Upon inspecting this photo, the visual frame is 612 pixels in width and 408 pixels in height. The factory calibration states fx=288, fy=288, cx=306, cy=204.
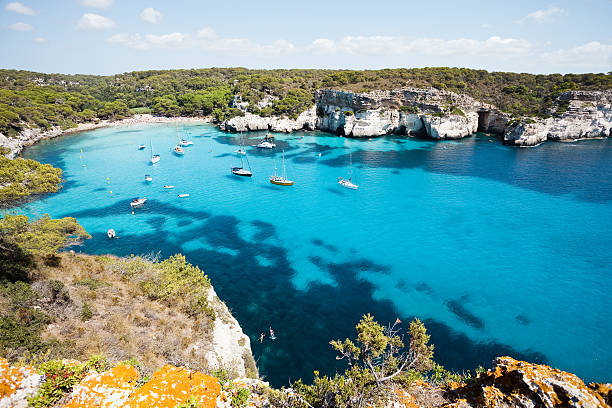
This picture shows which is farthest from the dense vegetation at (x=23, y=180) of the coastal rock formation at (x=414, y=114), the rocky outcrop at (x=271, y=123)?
the rocky outcrop at (x=271, y=123)

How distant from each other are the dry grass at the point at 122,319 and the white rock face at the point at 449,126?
82.0 m

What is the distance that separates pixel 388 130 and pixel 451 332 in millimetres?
79418

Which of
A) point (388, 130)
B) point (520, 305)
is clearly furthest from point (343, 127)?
point (520, 305)

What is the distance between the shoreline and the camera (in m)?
72.3

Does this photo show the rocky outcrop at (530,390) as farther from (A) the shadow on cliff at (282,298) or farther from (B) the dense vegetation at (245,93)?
(B) the dense vegetation at (245,93)

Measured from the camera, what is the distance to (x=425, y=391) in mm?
10312

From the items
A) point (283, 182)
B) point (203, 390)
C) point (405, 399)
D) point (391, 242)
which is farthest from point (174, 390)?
point (283, 182)

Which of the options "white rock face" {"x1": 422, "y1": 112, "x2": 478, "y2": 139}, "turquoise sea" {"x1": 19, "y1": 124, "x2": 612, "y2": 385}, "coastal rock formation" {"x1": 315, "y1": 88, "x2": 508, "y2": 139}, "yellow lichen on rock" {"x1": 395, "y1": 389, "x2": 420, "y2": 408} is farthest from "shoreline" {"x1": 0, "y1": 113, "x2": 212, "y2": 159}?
→ "white rock face" {"x1": 422, "y1": 112, "x2": 478, "y2": 139}

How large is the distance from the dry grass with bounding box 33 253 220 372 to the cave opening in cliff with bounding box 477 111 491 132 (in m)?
99.4

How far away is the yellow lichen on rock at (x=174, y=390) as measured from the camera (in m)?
7.43

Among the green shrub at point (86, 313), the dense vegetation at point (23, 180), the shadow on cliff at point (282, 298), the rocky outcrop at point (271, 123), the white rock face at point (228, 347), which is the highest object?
the rocky outcrop at point (271, 123)

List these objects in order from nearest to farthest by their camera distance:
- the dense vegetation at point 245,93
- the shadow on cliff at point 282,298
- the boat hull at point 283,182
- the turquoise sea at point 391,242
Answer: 1. the shadow on cliff at point 282,298
2. the turquoise sea at point 391,242
3. the boat hull at point 283,182
4. the dense vegetation at point 245,93

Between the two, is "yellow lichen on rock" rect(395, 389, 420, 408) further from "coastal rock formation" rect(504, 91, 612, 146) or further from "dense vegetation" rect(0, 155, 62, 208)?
"coastal rock formation" rect(504, 91, 612, 146)

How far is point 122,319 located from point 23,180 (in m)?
10.8
